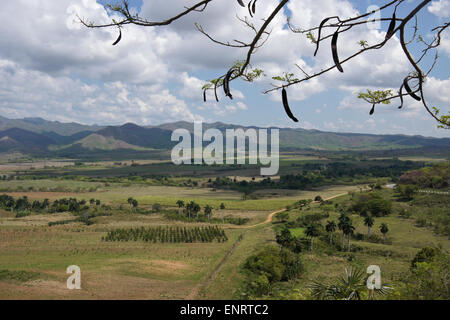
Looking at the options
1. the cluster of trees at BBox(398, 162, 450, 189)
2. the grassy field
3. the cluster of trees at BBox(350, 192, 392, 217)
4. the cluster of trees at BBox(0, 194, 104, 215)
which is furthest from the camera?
the cluster of trees at BBox(0, 194, 104, 215)

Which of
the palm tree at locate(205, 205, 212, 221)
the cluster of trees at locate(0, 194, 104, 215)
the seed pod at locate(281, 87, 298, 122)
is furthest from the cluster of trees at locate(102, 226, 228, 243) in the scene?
the seed pod at locate(281, 87, 298, 122)

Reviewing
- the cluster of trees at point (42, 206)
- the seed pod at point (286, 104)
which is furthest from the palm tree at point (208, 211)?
the seed pod at point (286, 104)

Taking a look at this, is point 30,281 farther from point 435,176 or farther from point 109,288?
point 435,176

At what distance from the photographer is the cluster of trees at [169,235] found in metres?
43.8

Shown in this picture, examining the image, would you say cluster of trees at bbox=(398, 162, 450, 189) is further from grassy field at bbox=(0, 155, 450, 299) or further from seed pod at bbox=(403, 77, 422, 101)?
seed pod at bbox=(403, 77, 422, 101)

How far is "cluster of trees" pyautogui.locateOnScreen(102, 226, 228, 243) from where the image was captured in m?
43.8

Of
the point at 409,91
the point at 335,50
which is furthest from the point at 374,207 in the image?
the point at 335,50

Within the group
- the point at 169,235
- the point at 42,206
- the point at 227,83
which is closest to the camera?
the point at 227,83

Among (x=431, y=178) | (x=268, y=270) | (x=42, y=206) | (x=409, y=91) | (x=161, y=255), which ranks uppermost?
(x=409, y=91)

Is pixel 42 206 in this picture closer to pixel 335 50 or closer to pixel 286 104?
pixel 286 104

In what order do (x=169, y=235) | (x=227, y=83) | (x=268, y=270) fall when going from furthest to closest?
1. (x=169, y=235)
2. (x=268, y=270)
3. (x=227, y=83)

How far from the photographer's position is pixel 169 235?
46438 mm
